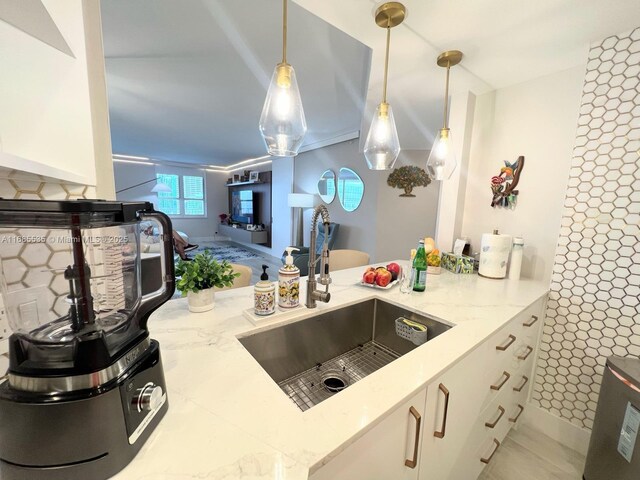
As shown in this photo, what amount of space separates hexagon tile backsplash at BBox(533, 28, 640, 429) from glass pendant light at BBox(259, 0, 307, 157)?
157cm

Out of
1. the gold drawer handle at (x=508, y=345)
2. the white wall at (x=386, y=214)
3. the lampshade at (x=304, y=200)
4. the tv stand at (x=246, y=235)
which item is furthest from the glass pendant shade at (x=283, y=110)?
the tv stand at (x=246, y=235)

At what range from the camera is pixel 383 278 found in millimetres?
1428

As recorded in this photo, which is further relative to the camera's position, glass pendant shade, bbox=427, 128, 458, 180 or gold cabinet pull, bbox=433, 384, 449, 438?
glass pendant shade, bbox=427, 128, 458, 180

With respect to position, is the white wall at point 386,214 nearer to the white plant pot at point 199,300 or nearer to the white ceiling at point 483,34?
the white ceiling at point 483,34

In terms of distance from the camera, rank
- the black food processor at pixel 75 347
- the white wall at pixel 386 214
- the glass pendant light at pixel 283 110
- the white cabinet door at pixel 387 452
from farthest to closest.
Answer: the white wall at pixel 386 214, the glass pendant light at pixel 283 110, the white cabinet door at pixel 387 452, the black food processor at pixel 75 347

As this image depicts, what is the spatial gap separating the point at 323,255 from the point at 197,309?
59cm

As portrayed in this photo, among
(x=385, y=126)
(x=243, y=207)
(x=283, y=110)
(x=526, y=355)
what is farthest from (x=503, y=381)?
(x=243, y=207)

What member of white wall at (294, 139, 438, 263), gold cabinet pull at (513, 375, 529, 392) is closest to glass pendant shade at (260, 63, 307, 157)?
gold cabinet pull at (513, 375, 529, 392)

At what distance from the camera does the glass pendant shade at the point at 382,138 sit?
1296 millimetres

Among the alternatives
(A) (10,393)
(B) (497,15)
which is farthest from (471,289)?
(A) (10,393)

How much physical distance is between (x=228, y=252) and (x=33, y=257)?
6.71 meters

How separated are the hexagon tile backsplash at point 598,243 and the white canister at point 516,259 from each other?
184mm

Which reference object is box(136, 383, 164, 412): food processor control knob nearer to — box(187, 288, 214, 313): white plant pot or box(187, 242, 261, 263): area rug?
box(187, 288, 214, 313): white plant pot

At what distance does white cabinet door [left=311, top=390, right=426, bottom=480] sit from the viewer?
558 millimetres
